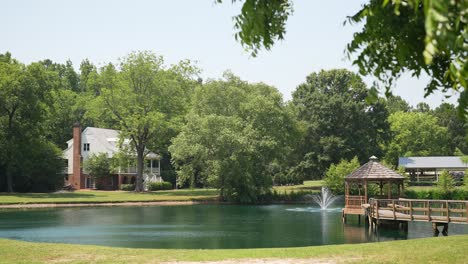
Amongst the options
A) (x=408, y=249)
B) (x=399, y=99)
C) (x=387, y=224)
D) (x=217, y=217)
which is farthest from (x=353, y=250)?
(x=399, y=99)

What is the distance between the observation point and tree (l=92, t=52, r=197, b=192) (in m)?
63.4

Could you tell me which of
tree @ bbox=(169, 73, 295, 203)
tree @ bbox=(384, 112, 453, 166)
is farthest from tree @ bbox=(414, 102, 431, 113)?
tree @ bbox=(169, 73, 295, 203)

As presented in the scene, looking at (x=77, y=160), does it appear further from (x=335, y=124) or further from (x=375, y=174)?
(x=375, y=174)

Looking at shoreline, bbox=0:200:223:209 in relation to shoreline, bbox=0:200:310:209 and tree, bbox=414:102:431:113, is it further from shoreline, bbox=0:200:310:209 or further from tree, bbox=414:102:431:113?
tree, bbox=414:102:431:113

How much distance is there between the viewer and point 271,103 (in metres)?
59.6

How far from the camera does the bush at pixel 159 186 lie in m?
67.1

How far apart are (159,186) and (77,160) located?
37.2 feet

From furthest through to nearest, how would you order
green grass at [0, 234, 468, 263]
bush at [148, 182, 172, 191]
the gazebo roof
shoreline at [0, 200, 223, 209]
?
bush at [148, 182, 172, 191], shoreline at [0, 200, 223, 209], the gazebo roof, green grass at [0, 234, 468, 263]

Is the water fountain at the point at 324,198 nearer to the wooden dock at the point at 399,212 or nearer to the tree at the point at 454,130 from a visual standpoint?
the wooden dock at the point at 399,212

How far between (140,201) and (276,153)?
16.6 m

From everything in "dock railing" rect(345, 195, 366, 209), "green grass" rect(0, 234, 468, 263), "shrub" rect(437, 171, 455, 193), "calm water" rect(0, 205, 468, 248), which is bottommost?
"calm water" rect(0, 205, 468, 248)

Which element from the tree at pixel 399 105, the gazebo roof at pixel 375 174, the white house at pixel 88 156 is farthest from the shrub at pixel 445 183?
the tree at pixel 399 105

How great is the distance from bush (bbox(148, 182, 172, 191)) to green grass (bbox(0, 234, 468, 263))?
49229 mm

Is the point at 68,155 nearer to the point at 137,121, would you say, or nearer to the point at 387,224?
the point at 137,121
